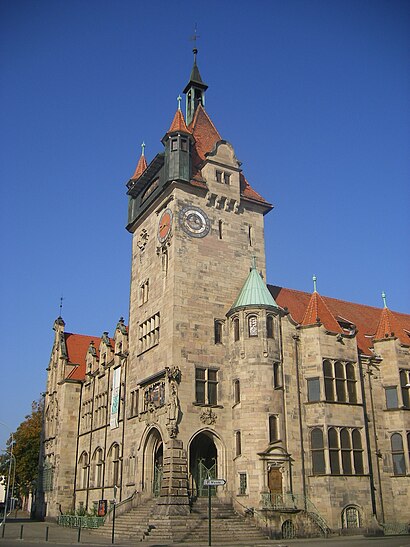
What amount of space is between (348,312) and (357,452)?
13.8 m

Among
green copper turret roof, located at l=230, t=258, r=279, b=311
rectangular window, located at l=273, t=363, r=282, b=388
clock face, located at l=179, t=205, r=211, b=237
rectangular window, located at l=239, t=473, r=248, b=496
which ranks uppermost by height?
clock face, located at l=179, t=205, r=211, b=237

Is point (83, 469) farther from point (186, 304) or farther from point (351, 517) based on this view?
point (351, 517)

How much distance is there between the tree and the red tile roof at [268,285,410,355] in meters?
34.8

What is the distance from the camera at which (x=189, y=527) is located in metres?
28.7

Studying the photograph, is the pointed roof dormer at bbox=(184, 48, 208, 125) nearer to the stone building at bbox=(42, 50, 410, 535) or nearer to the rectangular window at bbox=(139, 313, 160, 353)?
the stone building at bbox=(42, 50, 410, 535)

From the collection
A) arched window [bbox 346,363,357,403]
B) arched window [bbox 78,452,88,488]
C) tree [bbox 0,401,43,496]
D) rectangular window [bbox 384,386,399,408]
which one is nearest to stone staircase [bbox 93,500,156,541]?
arched window [bbox 346,363,357,403]

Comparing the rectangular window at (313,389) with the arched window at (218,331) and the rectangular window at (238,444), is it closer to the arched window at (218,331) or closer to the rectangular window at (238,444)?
the rectangular window at (238,444)

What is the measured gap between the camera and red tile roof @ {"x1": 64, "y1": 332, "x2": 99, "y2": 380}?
53.8 metres

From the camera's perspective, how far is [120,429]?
134 ft

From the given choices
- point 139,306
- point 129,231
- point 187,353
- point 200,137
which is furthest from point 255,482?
point 200,137

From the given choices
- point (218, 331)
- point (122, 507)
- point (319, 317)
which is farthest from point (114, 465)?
point (319, 317)

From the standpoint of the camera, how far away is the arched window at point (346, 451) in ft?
109

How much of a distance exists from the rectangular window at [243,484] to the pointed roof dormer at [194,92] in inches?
1153

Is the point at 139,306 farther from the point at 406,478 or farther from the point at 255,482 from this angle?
the point at 406,478
